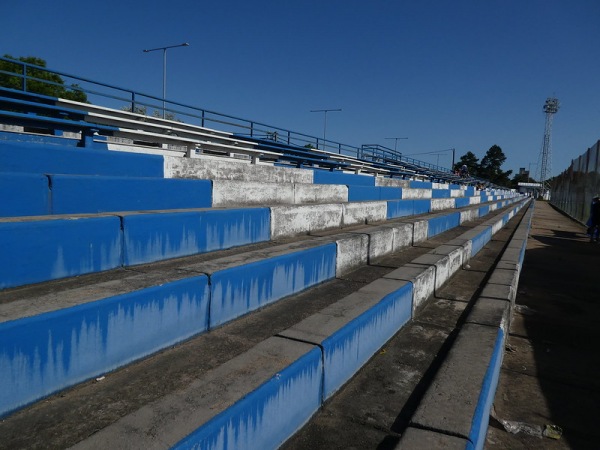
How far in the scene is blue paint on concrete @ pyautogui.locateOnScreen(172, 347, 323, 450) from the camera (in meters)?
1.11

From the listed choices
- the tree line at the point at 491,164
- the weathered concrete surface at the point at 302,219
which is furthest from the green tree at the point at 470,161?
the weathered concrete surface at the point at 302,219

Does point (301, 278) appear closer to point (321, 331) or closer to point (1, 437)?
point (321, 331)

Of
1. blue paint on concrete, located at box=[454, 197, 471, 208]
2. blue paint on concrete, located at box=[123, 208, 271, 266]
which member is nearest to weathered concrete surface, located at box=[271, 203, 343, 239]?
blue paint on concrete, located at box=[123, 208, 271, 266]

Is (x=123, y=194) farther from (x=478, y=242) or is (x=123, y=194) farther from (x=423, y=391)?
(x=478, y=242)

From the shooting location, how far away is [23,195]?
2039 mm

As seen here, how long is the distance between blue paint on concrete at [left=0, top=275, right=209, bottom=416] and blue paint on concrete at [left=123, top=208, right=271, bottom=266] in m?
0.58

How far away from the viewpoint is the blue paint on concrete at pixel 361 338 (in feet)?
5.63

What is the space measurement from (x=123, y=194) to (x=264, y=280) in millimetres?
1172

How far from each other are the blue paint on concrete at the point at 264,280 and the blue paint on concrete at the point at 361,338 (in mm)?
619

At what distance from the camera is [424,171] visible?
2378 cm

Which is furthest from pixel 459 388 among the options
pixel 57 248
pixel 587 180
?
pixel 587 180

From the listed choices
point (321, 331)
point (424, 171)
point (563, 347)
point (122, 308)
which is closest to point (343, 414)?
point (321, 331)

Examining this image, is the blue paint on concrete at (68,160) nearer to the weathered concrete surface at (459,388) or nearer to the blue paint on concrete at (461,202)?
the weathered concrete surface at (459,388)

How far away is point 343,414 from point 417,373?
0.54 m
